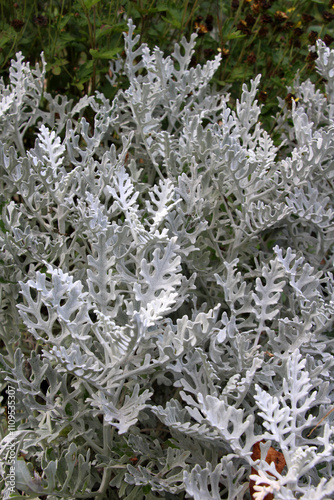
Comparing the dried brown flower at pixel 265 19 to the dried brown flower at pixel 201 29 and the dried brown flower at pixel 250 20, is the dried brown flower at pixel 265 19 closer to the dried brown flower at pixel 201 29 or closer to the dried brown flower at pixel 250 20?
the dried brown flower at pixel 250 20

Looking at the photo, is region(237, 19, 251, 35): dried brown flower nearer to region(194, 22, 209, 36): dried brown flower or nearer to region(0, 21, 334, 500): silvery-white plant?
region(194, 22, 209, 36): dried brown flower

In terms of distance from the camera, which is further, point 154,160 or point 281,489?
point 154,160

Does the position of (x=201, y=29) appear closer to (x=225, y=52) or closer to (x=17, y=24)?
(x=225, y=52)

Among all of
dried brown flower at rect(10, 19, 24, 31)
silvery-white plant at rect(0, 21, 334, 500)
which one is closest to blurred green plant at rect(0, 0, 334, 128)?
dried brown flower at rect(10, 19, 24, 31)

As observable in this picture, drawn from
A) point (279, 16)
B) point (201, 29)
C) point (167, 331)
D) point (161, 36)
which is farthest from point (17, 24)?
point (167, 331)

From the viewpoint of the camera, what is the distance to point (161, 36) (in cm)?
231

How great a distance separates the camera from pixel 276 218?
4.97ft

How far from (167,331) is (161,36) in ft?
5.30

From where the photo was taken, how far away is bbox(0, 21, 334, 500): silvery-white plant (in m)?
1.14

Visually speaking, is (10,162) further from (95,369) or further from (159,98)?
(95,369)

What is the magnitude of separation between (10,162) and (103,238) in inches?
19.5

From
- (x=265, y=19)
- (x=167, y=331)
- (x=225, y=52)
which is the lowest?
(x=167, y=331)

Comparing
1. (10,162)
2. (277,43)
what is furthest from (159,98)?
(277,43)

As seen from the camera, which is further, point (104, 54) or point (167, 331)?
point (104, 54)
